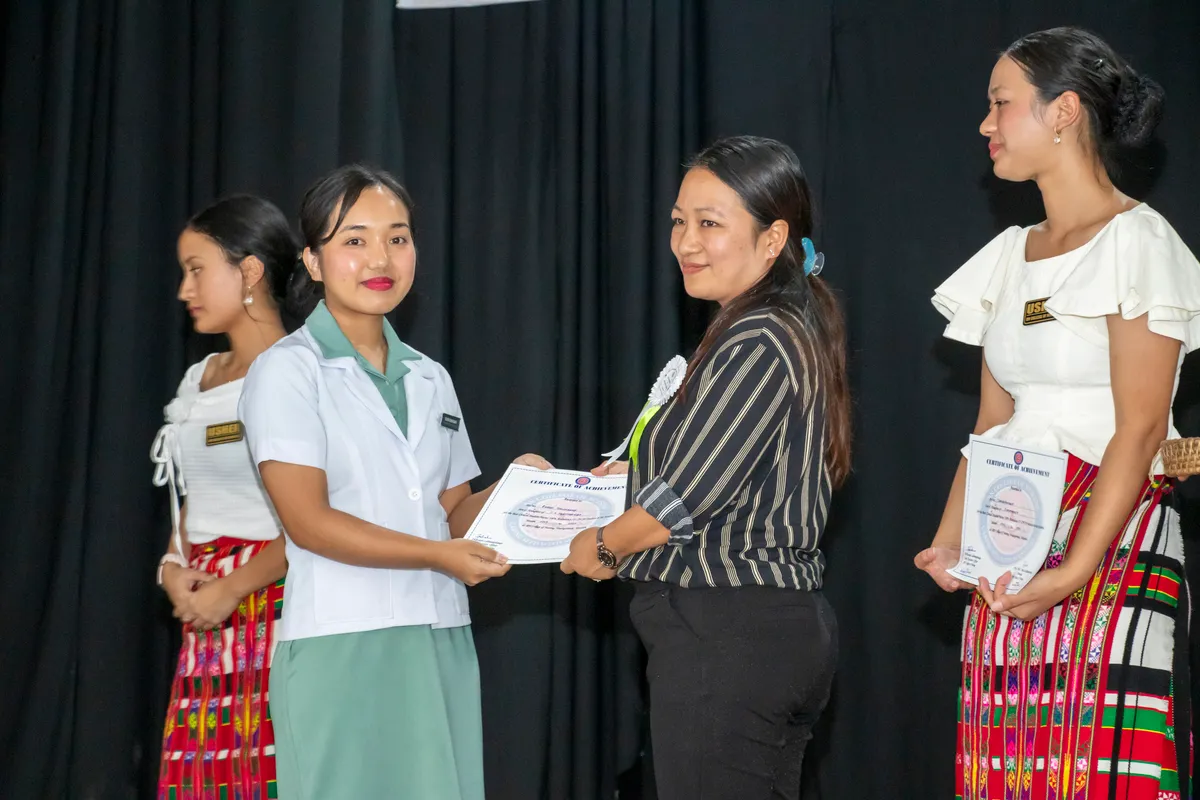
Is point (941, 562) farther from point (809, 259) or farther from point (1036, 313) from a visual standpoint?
point (809, 259)

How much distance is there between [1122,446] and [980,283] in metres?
0.56

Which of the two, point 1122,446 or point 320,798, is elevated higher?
point 1122,446

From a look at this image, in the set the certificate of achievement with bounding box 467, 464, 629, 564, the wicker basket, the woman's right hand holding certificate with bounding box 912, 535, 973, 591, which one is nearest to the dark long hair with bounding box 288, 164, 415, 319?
the certificate of achievement with bounding box 467, 464, 629, 564

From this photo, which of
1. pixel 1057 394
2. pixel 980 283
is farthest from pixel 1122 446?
pixel 980 283

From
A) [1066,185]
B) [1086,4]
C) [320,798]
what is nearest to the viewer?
[320,798]

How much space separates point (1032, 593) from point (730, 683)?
2.10 ft

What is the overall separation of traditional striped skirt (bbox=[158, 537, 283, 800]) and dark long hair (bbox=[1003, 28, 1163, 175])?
2.06 meters

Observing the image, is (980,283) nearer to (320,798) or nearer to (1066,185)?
(1066,185)

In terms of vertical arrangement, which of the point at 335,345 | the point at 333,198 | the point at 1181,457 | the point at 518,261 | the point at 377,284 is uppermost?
the point at 518,261

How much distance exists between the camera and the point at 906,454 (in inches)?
142

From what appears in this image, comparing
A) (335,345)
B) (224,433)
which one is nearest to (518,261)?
(224,433)

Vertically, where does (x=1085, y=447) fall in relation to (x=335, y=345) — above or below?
below

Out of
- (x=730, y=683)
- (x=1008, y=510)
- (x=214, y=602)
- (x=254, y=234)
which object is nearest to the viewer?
(x=730, y=683)

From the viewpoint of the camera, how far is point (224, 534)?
3.03 m
